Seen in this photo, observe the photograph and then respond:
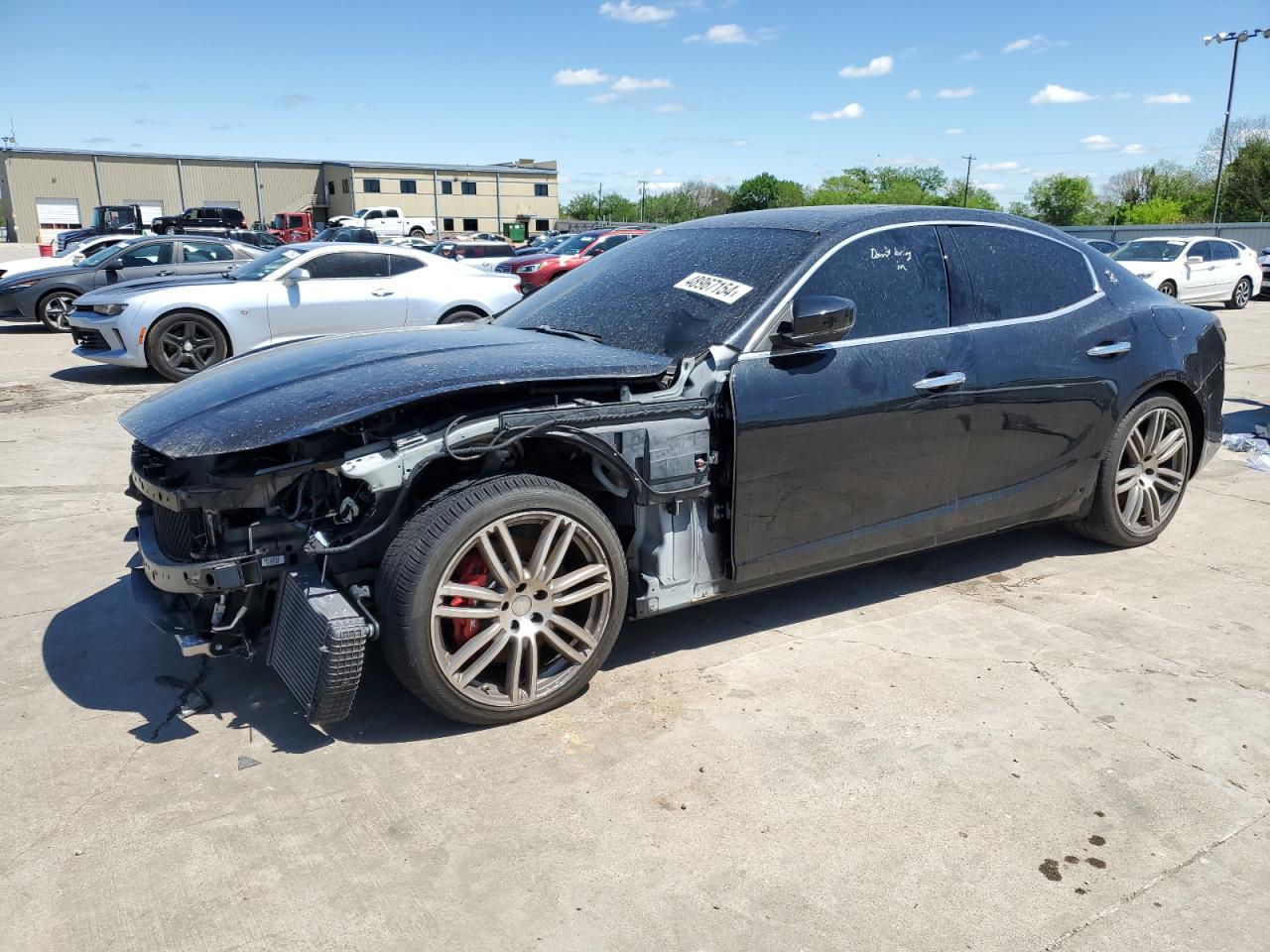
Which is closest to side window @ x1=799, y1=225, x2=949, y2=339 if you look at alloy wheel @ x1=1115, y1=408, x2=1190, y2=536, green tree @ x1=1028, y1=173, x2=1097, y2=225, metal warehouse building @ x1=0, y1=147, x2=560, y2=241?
alloy wheel @ x1=1115, y1=408, x2=1190, y2=536

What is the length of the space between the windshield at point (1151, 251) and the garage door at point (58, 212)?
7109cm

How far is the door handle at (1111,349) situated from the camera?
14.4ft

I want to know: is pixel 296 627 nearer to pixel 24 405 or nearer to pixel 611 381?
pixel 611 381

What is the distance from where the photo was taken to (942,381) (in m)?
3.86

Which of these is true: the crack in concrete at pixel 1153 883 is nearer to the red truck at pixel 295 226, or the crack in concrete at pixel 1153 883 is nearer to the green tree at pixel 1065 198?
the red truck at pixel 295 226

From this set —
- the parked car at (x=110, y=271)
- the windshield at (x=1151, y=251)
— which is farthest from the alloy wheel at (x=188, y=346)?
the windshield at (x=1151, y=251)

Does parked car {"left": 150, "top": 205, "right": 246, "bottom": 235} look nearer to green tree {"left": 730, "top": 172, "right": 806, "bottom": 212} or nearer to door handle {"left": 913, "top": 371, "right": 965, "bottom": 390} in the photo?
door handle {"left": 913, "top": 371, "right": 965, "bottom": 390}

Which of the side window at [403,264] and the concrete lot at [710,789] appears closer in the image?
the concrete lot at [710,789]

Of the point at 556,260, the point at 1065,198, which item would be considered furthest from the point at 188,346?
the point at 1065,198

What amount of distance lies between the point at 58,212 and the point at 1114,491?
262ft

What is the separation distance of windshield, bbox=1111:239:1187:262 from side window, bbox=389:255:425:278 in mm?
14077

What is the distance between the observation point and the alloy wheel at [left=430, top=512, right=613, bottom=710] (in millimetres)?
3072

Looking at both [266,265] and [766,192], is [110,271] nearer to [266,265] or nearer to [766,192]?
[266,265]

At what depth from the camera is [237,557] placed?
3.03 meters
